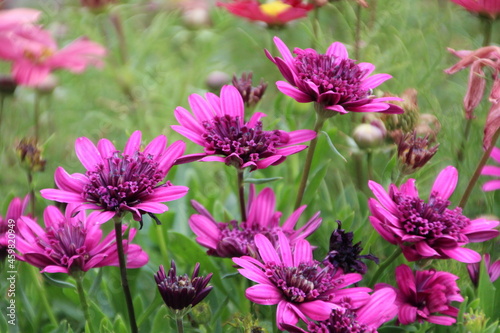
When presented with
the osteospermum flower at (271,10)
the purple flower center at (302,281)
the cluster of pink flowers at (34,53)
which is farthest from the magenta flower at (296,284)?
the cluster of pink flowers at (34,53)

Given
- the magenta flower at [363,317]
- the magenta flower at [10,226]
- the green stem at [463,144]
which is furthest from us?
the green stem at [463,144]

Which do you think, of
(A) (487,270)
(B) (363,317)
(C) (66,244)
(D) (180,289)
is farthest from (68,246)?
(A) (487,270)

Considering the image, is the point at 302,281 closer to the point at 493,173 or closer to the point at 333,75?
the point at 333,75

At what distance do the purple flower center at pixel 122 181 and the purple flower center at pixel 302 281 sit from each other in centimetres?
11

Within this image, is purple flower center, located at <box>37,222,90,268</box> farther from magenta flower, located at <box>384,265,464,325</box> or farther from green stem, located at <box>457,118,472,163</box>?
green stem, located at <box>457,118,472,163</box>

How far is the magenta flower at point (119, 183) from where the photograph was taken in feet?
1.55

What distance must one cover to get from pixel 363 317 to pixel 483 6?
1.32 ft

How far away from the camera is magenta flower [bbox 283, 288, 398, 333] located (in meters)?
0.45

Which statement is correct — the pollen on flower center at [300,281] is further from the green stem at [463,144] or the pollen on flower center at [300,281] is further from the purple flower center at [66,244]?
the green stem at [463,144]

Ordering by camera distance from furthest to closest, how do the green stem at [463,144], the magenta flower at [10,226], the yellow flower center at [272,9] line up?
1. the yellow flower center at [272,9]
2. the green stem at [463,144]
3. the magenta flower at [10,226]

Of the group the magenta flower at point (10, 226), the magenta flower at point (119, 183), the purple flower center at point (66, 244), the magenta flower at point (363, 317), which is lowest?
the magenta flower at point (10, 226)

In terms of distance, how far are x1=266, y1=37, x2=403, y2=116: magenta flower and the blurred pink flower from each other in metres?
0.18

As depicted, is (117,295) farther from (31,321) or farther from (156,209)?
(156,209)

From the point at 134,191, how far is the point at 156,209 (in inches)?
1.3
